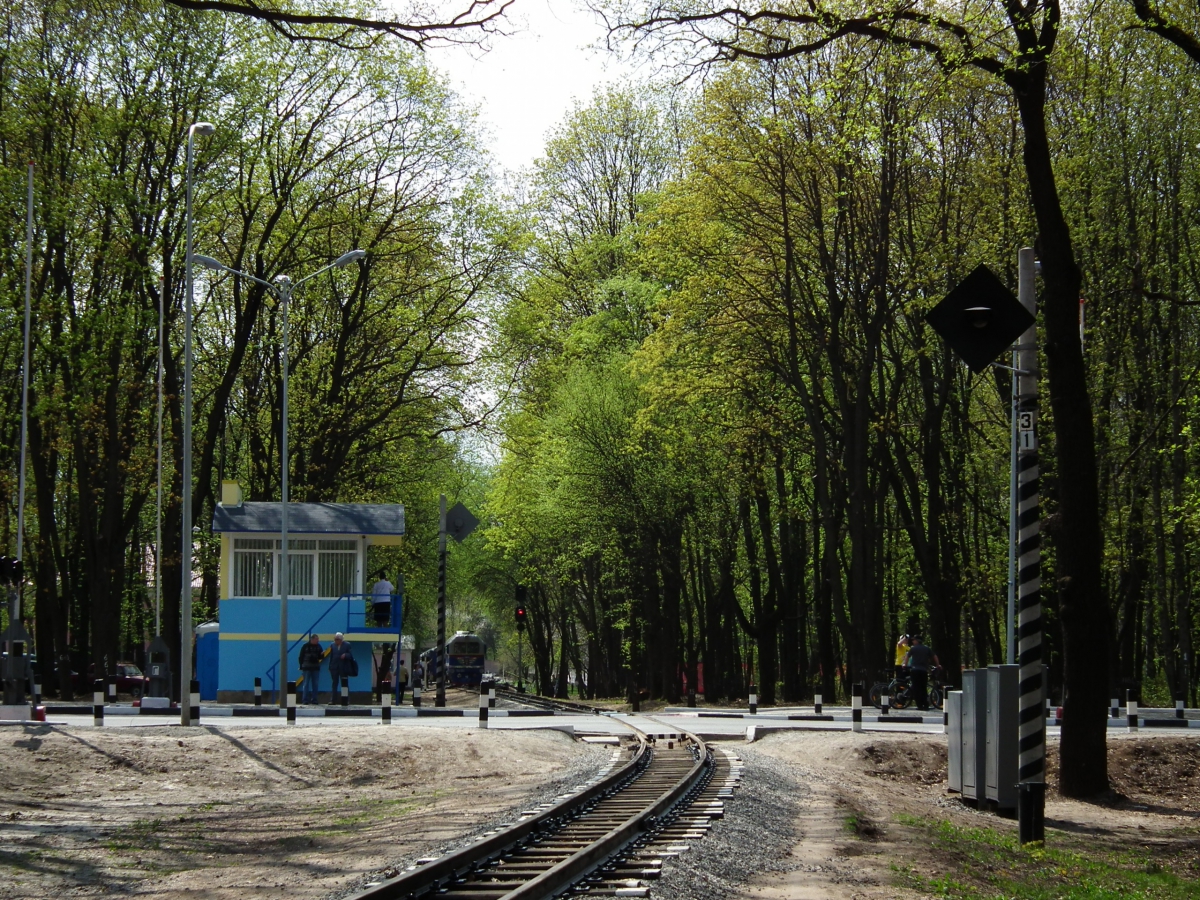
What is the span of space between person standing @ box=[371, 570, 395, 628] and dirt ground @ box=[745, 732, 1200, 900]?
44.1 ft

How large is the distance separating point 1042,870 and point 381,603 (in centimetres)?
2525

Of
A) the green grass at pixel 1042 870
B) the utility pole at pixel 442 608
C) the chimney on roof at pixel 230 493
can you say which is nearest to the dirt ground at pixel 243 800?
the green grass at pixel 1042 870

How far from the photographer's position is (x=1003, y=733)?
15086 mm

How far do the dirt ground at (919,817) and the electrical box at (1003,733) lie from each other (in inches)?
13.5

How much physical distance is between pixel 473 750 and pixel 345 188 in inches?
974

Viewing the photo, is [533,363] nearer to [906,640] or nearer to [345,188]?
[345,188]

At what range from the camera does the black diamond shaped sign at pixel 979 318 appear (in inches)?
501

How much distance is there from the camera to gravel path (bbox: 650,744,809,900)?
364 inches

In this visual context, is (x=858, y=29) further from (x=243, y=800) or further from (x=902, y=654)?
(x=902, y=654)

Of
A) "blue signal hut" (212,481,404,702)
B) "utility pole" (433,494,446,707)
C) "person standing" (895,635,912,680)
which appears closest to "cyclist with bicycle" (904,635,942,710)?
"person standing" (895,635,912,680)

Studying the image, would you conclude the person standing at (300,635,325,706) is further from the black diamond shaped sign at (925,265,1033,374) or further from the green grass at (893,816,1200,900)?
the black diamond shaped sign at (925,265,1033,374)

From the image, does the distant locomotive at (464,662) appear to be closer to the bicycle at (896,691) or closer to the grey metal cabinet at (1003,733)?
the bicycle at (896,691)

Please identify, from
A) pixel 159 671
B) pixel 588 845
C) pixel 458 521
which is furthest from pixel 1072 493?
pixel 159 671

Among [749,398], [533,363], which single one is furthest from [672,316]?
[533,363]
